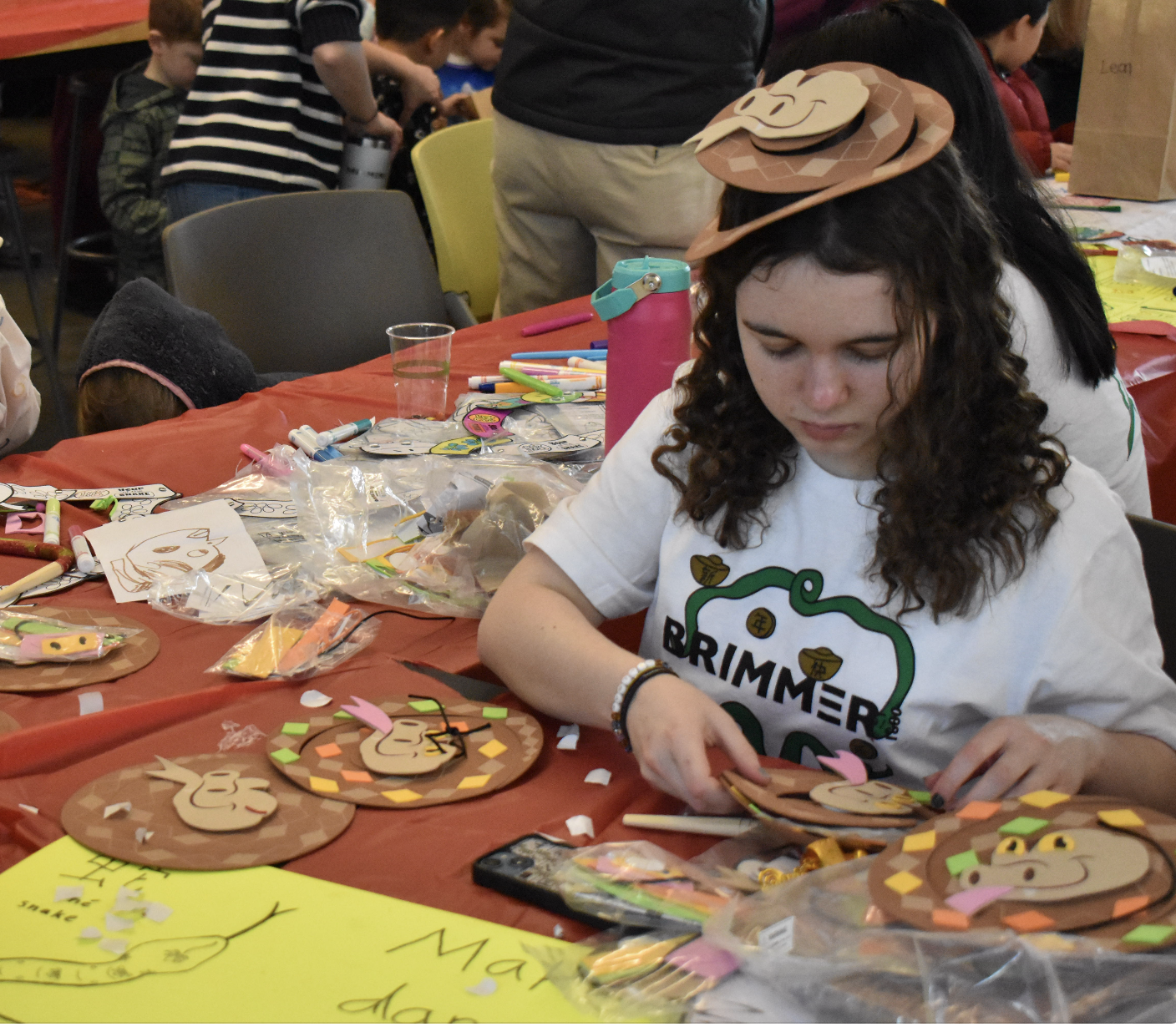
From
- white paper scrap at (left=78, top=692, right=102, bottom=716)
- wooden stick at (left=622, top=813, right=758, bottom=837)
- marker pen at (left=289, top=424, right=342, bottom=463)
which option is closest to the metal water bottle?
marker pen at (left=289, top=424, right=342, bottom=463)

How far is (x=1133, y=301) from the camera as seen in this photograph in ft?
6.37

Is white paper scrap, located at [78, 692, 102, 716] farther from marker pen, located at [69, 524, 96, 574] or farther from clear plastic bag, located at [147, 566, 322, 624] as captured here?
marker pen, located at [69, 524, 96, 574]

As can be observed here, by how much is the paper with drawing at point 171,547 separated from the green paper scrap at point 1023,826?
0.75 m

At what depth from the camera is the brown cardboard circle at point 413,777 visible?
79 cm

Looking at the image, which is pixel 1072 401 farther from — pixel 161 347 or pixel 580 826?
pixel 161 347

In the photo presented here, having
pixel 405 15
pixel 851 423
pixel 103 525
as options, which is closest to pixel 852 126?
pixel 851 423

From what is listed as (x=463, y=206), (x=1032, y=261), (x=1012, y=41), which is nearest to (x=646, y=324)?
(x=1032, y=261)

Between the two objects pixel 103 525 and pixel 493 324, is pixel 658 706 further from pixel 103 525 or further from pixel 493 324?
pixel 493 324

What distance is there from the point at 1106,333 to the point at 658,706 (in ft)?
2.25

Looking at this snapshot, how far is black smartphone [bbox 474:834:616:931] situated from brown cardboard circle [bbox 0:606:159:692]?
0.41 meters

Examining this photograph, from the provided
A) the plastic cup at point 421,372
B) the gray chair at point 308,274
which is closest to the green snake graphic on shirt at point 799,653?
the plastic cup at point 421,372

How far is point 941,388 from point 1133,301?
1.34 m

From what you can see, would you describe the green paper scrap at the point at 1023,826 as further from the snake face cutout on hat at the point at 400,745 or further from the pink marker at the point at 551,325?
the pink marker at the point at 551,325

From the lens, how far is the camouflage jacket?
10.4ft
